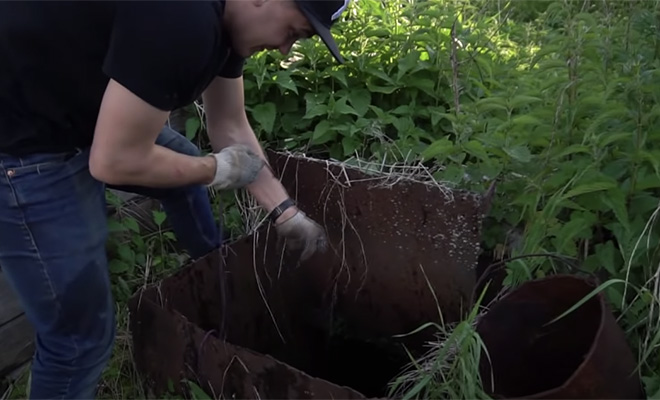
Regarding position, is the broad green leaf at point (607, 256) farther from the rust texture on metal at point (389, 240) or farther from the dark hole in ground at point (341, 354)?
the dark hole in ground at point (341, 354)

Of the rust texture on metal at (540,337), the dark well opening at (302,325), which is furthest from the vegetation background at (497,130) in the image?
the dark well opening at (302,325)

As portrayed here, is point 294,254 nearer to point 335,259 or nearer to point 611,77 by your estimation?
point 335,259

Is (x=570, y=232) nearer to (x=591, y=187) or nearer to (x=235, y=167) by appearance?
(x=591, y=187)

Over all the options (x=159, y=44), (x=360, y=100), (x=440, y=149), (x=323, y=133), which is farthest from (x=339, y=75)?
A: (x=159, y=44)

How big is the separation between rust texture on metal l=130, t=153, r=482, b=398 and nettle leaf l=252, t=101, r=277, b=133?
291mm

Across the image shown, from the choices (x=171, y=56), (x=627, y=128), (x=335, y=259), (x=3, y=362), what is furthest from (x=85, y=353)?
(x=627, y=128)

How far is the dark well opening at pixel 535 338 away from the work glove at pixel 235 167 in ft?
2.46

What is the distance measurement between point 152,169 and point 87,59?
28 cm

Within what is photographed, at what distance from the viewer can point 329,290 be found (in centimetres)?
289

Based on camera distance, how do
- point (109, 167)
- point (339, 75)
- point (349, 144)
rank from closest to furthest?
point (109, 167), point (349, 144), point (339, 75)

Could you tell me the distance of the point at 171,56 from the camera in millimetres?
1534

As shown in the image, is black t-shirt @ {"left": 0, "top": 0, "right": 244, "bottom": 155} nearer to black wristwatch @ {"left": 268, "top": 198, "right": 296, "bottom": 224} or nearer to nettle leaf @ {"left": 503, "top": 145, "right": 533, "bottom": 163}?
black wristwatch @ {"left": 268, "top": 198, "right": 296, "bottom": 224}

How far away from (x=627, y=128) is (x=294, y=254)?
47.7 inches

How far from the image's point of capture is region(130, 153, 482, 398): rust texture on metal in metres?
2.32
